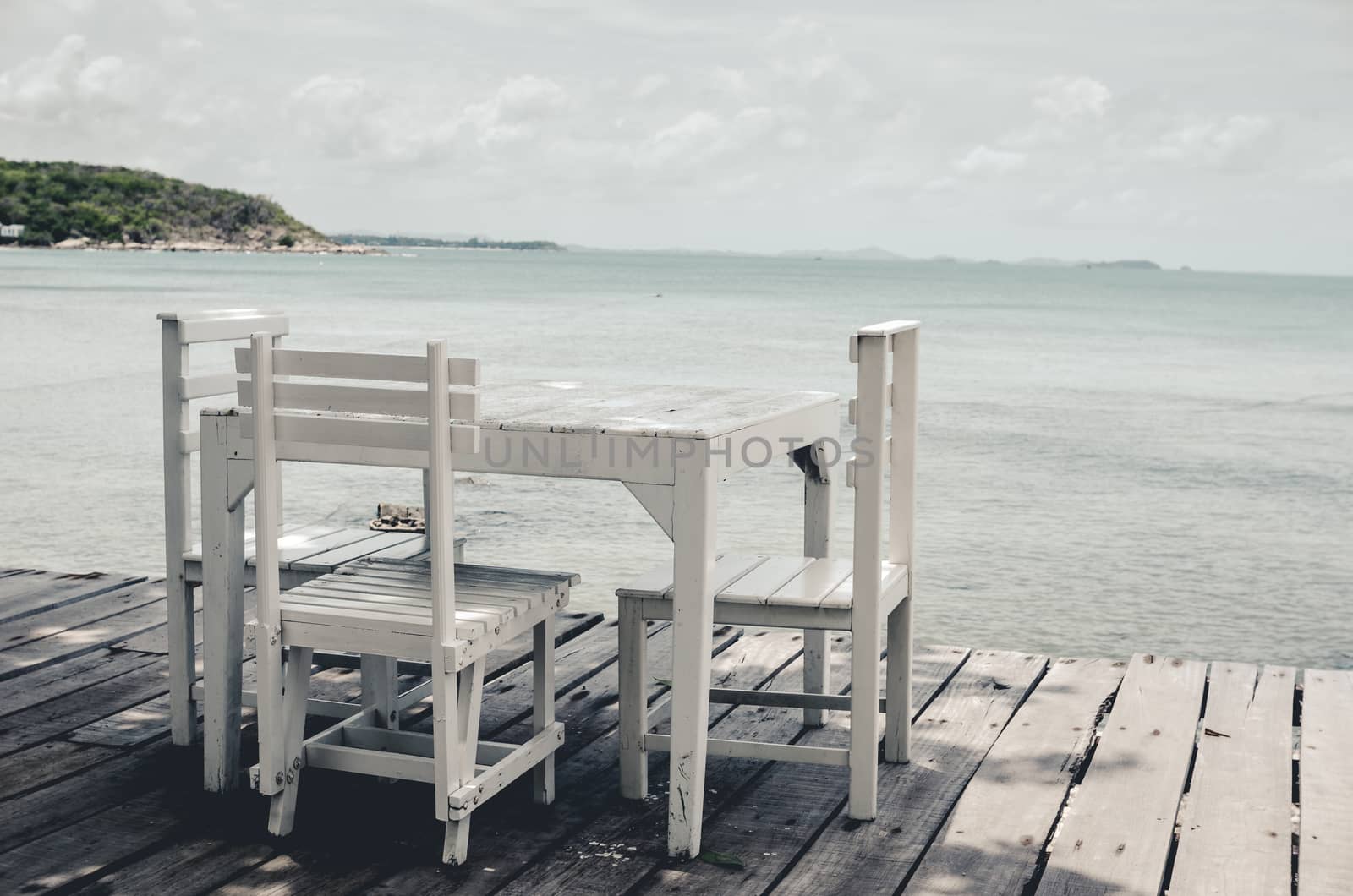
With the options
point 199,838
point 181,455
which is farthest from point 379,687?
point 181,455

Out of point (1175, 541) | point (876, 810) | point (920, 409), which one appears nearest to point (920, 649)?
point (876, 810)

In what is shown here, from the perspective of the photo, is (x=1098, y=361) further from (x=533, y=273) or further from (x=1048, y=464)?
(x=533, y=273)

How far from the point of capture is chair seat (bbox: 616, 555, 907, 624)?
334 centimetres

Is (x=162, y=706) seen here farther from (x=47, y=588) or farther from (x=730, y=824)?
(x=730, y=824)

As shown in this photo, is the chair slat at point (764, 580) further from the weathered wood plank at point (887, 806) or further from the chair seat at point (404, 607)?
the weathered wood plank at point (887, 806)

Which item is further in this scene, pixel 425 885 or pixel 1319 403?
pixel 1319 403

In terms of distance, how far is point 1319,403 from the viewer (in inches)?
827

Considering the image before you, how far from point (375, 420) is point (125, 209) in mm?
114595

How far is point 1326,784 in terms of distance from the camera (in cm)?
369

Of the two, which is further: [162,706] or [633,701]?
[162,706]

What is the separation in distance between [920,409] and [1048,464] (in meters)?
5.07

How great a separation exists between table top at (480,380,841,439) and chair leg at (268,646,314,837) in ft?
2.34

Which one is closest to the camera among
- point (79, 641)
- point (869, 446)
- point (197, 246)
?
point (869, 446)

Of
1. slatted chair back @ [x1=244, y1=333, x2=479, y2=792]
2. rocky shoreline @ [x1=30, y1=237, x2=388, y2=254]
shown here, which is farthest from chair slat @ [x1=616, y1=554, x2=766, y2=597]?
rocky shoreline @ [x1=30, y1=237, x2=388, y2=254]
